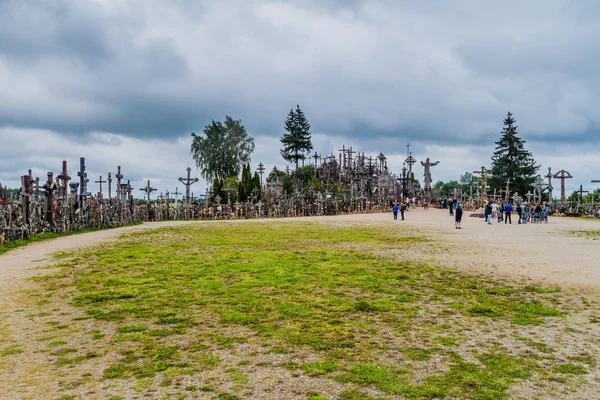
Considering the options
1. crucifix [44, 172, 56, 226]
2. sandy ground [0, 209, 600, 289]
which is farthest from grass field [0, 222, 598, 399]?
crucifix [44, 172, 56, 226]

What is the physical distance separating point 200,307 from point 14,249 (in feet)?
44.2

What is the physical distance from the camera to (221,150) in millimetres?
67375

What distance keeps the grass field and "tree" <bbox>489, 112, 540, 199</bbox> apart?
2499 inches

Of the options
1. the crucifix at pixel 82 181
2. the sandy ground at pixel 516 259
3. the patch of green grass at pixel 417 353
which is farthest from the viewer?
the crucifix at pixel 82 181

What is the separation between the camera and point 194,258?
42.2 feet

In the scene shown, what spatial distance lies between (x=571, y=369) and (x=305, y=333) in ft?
10.4

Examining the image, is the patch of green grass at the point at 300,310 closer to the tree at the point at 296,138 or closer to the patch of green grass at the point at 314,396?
the patch of green grass at the point at 314,396

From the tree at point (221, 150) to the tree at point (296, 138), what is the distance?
362 inches

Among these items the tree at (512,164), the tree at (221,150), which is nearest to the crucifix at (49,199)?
the tree at (221,150)

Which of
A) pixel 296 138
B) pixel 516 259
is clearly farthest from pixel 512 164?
pixel 516 259

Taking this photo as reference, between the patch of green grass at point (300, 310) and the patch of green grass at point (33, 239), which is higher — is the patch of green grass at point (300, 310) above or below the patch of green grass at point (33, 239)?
below

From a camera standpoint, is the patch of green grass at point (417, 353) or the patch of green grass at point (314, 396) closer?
the patch of green grass at point (314, 396)

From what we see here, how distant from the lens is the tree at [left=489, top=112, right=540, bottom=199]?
66387mm

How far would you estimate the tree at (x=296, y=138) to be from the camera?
75188 millimetres
